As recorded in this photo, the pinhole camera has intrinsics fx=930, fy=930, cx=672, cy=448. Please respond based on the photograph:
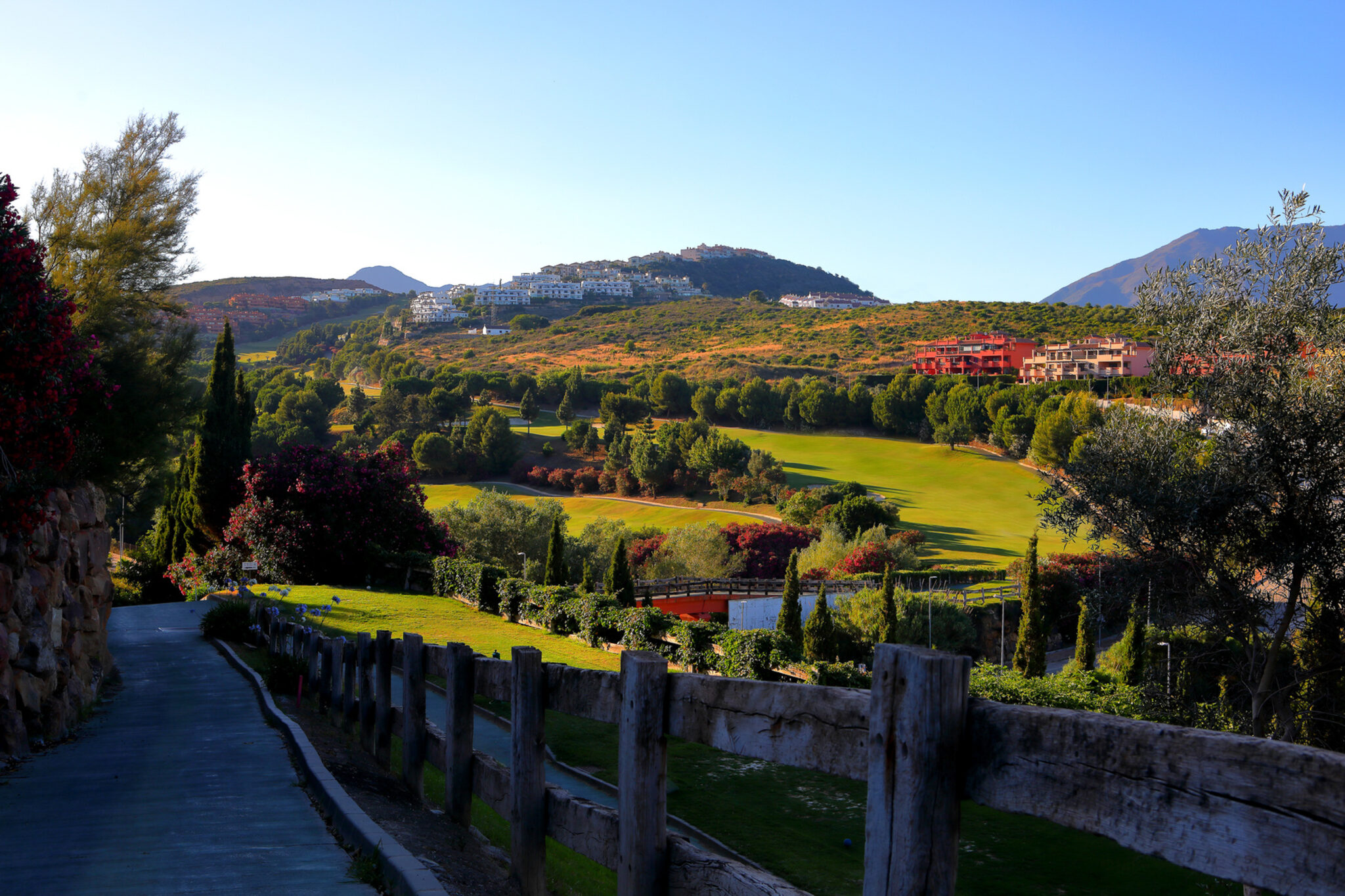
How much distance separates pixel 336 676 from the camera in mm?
9109

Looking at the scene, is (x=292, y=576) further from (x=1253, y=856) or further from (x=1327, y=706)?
(x=1253, y=856)

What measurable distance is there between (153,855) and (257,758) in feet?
9.21

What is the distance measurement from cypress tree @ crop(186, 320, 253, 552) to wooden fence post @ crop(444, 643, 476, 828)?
1103 inches

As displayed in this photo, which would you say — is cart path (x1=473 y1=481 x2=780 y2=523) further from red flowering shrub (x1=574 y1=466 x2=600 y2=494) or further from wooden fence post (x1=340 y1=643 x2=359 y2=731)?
wooden fence post (x1=340 y1=643 x2=359 y2=731)

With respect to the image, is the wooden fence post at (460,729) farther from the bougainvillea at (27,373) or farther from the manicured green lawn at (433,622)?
the manicured green lawn at (433,622)

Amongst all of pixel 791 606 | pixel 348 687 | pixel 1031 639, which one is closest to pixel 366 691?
pixel 348 687

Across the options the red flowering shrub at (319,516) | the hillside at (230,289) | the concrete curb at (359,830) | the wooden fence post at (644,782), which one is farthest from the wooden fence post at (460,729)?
the hillside at (230,289)

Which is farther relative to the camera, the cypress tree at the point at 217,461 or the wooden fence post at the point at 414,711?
the cypress tree at the point at 217,461

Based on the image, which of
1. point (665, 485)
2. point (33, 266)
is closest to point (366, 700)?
point (33, 266)

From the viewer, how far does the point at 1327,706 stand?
52.7ft

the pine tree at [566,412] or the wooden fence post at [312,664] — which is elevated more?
the pine tree at [566,412]

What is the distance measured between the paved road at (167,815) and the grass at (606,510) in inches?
1863

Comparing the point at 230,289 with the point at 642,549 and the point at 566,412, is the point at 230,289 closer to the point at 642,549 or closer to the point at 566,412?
the point at 566,412

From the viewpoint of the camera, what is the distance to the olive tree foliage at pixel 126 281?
12.8 m
